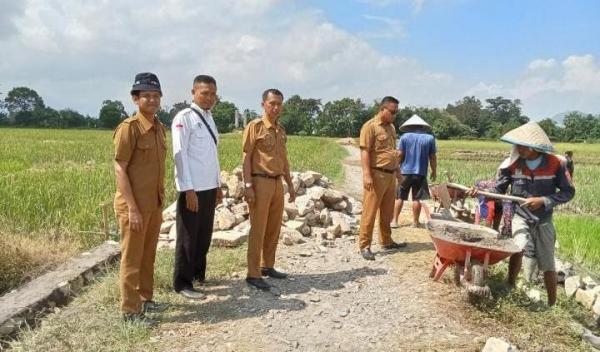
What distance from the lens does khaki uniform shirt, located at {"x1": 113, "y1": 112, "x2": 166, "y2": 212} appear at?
353cm

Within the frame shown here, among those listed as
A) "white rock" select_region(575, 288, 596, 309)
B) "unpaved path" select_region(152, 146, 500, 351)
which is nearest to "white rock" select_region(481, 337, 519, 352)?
"unpaved path" select_region(152, 146, 500, 351)

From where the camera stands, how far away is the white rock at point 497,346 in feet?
10.9

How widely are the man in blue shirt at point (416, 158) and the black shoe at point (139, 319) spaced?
4.13 m

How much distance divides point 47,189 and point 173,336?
588 cm

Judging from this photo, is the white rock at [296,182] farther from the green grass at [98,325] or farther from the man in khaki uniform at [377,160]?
the green grass at [98,325]

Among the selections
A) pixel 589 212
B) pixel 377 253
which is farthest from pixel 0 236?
pixel 589 212

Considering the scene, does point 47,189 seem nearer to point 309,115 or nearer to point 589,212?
point 589,212

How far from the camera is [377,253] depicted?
5.80 m

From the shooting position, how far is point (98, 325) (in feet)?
12.2

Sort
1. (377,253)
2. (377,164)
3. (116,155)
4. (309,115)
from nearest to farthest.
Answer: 1. (116,155)
2. (377,164)
3. (377,253)
4. (309,115)

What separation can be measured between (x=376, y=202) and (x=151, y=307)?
262 centimetres

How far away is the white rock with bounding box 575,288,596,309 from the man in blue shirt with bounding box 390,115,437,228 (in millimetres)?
2265

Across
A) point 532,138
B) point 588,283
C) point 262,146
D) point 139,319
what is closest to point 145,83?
point 262,146

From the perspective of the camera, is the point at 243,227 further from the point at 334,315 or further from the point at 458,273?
the point at 458,273
